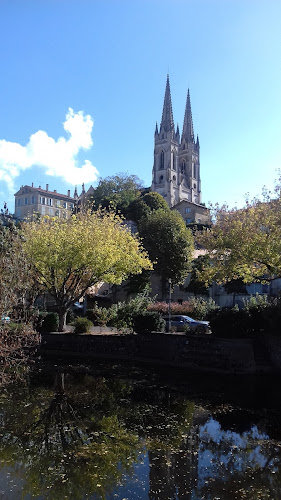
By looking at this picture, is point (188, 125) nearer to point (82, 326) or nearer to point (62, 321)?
point (62, 321)

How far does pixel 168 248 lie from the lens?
4928 cm

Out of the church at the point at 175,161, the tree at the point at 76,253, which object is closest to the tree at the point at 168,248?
the tree at the point at 76,253

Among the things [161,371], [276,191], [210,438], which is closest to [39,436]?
[210,438]

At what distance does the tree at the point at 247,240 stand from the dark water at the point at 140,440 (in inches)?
248

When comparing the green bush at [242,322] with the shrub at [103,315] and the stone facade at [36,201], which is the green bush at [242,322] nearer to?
the shrub at [103,315]

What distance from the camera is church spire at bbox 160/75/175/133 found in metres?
139

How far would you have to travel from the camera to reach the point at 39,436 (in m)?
11.2

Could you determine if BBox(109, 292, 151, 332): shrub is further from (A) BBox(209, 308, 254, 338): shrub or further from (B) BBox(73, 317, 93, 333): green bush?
(A) BBox(209, 308, 254, 338): shrub

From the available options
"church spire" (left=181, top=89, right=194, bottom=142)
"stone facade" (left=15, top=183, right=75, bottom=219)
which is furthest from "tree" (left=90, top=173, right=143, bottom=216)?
"church spire" (left=181, top=89, right=194, bottom=142)

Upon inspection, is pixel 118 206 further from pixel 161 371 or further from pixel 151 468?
pixel 151 468

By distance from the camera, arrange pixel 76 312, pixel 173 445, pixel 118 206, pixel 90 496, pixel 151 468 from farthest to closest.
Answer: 1. pixel 118 206
2. pixel 76 312
3. pixel 173 445
4. pixel 151 468
5. pixel 90 496

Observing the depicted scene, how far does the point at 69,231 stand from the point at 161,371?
35.8 ft

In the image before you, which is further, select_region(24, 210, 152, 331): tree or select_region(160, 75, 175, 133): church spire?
select_region(160, 75, 175, 133): church spire

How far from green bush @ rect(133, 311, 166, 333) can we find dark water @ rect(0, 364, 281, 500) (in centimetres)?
732
